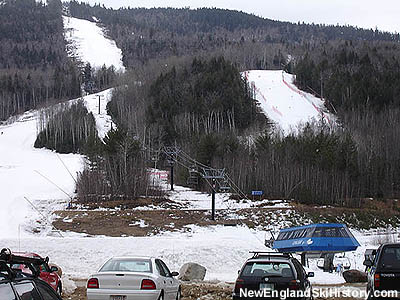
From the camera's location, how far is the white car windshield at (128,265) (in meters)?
14.4

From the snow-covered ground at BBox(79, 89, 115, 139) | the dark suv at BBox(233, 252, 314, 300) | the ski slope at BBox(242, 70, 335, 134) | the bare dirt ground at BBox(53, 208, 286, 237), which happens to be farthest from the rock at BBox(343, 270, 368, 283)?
the snow-covered ground at BBox(79, 89, 115, 139)

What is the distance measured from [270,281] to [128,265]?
3.59m

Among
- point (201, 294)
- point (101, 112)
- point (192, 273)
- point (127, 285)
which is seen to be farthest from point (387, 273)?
point (101, 112)

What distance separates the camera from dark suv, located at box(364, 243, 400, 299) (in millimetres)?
13328

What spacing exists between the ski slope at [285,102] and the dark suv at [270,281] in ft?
297

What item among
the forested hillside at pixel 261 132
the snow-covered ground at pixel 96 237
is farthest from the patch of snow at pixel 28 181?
the forested hillside at pixel 261 132

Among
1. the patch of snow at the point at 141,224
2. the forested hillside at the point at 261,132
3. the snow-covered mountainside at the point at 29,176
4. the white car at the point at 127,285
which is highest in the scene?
the white car at the point at 127,285

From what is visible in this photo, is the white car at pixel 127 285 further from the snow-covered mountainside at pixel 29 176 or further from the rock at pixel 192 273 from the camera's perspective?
the snow-covered mountainside at pixel 29 176

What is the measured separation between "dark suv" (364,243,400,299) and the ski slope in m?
90.1

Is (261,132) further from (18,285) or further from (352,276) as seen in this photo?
(18,285)

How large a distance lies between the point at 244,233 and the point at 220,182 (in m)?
19.8

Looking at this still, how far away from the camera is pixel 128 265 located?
14680 millimetres

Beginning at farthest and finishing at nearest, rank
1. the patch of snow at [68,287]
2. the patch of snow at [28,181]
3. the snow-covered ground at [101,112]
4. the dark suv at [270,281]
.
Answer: the snow-covered ground at [101,112] → the patch of snow at [28,181] → the patch of snow at [68,287] → the dark suv at [270,281]

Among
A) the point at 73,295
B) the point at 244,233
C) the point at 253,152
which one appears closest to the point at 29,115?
the point at 253,152
